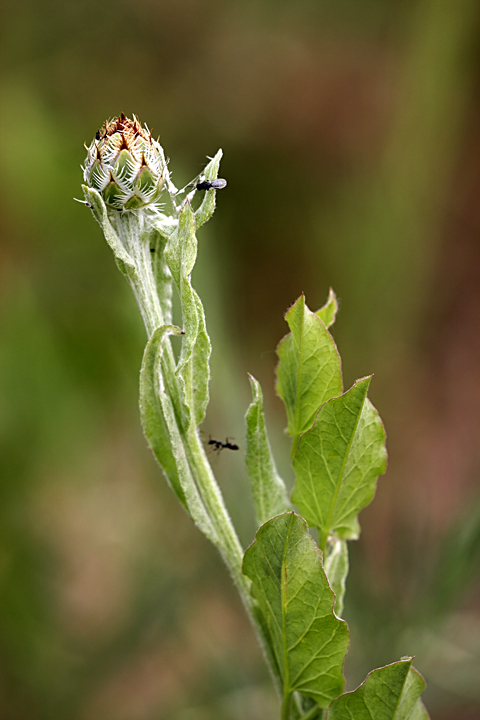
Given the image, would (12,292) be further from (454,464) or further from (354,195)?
(454,464)

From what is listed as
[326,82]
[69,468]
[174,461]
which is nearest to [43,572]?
[69,468]

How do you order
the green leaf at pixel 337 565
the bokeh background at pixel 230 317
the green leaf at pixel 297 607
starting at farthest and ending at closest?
the bokeh background at pixel 230 317 < the green leaf at pixel 337 565 < the green leaf at pixel 297 607

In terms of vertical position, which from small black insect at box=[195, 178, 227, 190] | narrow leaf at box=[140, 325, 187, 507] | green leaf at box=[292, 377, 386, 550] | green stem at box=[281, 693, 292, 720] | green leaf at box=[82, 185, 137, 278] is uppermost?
small black insect at box=[195, 178, 227, 190]

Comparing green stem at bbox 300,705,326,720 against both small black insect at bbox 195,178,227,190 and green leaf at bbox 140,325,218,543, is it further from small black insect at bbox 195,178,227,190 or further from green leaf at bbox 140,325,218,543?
small black insect at bbox 195,178,227,190

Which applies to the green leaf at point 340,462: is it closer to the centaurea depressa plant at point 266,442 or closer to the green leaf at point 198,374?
the centaurea depressa plant at point 266,442

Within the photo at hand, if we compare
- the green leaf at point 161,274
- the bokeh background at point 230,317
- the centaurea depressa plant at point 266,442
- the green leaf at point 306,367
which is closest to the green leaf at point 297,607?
the centaurea depressa plant at point 266,442

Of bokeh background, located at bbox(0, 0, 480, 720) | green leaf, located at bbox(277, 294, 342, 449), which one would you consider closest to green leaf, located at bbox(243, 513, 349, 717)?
green leaf, located at bbox(277, 294, 342, 449)

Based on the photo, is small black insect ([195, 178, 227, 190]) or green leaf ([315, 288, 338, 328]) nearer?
small black insect ([195, 178, 227, 190])
